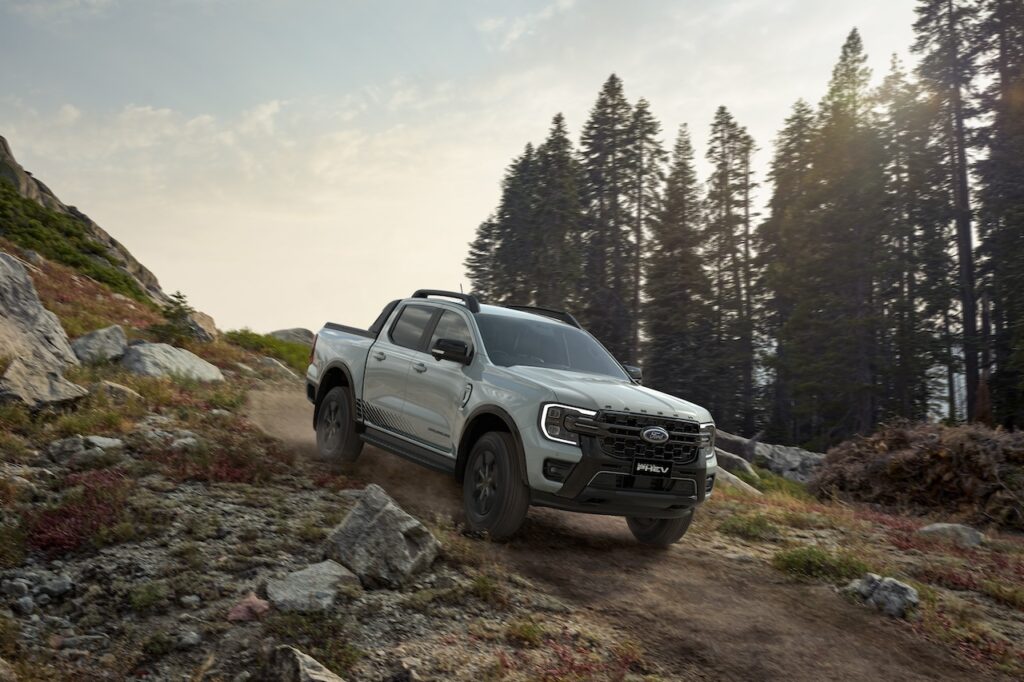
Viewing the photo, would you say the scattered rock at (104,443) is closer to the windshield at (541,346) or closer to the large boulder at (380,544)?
the large boulder at (380,544)

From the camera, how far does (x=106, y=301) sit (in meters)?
20.2

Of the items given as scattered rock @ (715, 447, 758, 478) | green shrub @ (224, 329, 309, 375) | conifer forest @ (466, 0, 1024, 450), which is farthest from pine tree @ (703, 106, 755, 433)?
green shrub @ (224, 329, 309, 375)

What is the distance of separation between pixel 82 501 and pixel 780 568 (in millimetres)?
6112

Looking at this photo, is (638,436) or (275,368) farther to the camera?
(275,368)

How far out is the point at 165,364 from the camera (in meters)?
13.7

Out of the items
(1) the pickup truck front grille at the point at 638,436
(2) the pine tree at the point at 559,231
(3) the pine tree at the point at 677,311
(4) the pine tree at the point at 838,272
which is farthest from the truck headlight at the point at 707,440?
(2) the pine tree at the point at 559,231

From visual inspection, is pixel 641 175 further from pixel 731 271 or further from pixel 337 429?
pixel 337 429

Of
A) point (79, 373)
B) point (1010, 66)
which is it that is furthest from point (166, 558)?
point (1010, 66)

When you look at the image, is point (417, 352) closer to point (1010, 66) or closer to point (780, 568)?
point (780, 568)

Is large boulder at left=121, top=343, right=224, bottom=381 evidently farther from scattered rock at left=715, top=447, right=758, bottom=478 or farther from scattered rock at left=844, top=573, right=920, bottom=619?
scattered rock at left=715, top=447, right=758, bottom=478

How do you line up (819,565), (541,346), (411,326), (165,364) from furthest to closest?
(165,364), (411,326), (541,346), (819,565)

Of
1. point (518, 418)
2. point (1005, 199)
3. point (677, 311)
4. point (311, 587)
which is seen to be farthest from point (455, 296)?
point (677, 311)

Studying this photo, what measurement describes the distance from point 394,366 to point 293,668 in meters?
4.59

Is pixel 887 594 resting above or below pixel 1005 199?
below
